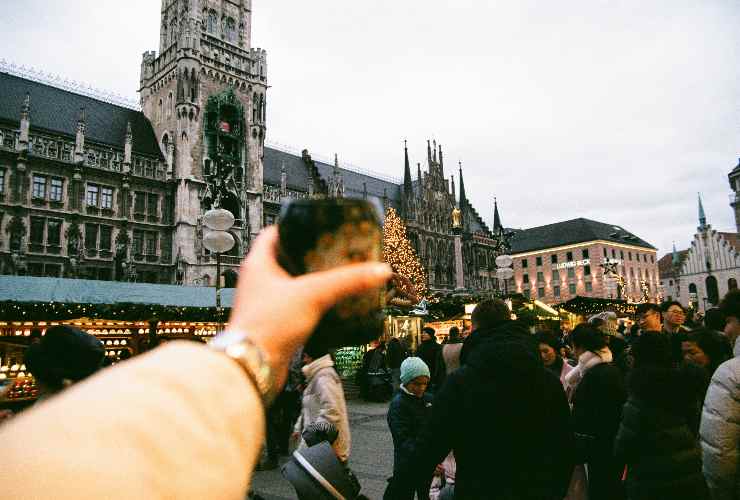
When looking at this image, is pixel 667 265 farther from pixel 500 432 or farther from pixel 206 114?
pixel 500 432

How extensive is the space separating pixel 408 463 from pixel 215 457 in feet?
6.99

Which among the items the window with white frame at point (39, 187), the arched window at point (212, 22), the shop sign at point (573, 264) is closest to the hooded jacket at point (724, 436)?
the window with white frame at point (39, 187)

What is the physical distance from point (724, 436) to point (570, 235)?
6950cm

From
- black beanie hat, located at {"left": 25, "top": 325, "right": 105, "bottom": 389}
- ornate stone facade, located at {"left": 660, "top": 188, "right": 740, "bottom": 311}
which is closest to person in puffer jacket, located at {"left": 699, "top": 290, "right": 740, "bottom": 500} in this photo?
black beanie hat, located at {"left": 25, "top": 325, "right": 105, "bottom": 389}

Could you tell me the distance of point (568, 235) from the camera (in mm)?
67562

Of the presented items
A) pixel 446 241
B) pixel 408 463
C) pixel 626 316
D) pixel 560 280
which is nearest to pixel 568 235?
pixel 560 280

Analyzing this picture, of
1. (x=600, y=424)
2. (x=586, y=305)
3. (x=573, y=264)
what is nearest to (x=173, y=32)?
(x=586, y=305)

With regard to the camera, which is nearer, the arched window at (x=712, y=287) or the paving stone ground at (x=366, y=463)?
the paving stone ground at (x=366, y=463)

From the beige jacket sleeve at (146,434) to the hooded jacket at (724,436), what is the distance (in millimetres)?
3410

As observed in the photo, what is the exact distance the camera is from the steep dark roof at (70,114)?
29.9 m

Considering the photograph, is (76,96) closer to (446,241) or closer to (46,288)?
(46,288)

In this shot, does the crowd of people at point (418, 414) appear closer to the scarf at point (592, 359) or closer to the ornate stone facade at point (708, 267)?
the scarf at point (592, 359)

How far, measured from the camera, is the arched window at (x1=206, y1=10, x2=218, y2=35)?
115 feet

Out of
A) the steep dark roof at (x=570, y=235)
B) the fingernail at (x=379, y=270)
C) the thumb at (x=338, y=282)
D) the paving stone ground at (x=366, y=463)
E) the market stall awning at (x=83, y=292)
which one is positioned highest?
the steep dark roof at (x=570, y=235)
